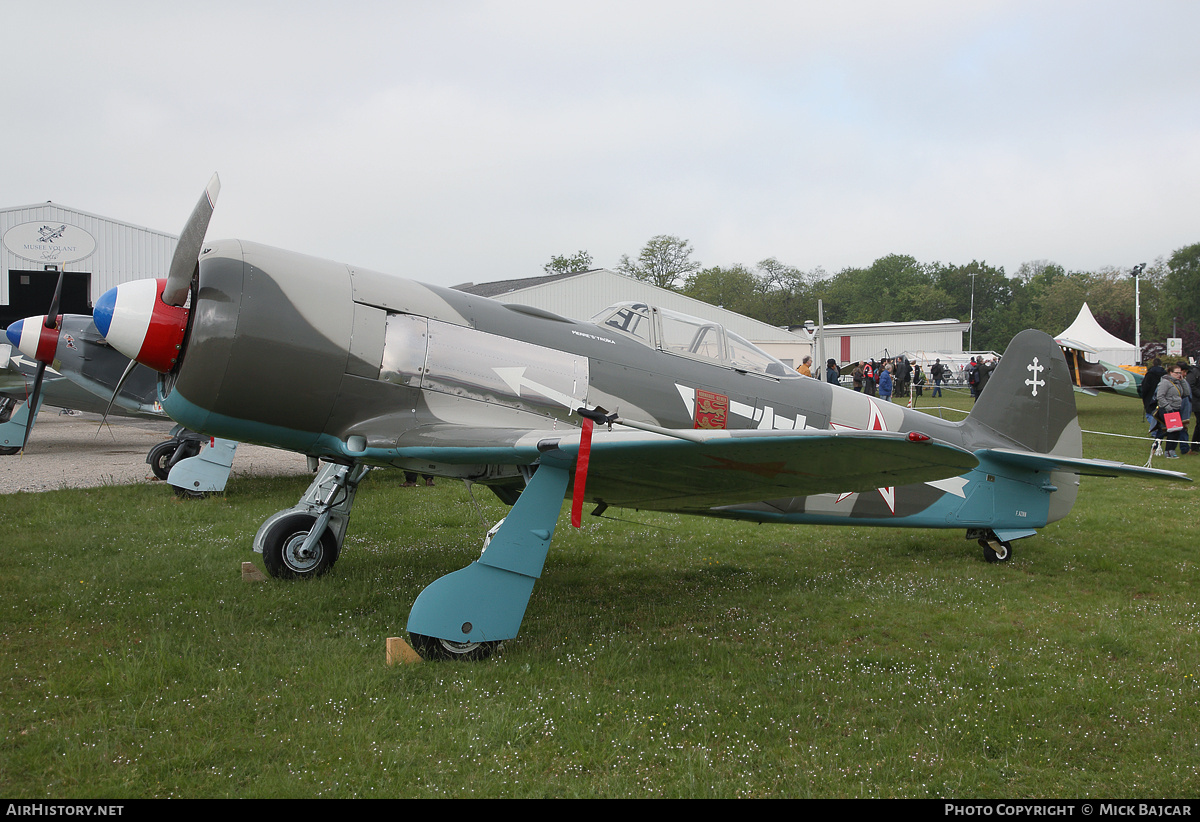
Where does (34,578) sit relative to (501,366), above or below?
below

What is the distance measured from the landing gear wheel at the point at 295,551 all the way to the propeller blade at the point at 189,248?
1948mm

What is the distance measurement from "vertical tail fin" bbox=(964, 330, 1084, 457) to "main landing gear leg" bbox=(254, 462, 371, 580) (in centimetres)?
535

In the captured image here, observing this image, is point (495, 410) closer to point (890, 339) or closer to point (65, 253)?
point (65, 253)

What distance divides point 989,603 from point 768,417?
80.5 inches

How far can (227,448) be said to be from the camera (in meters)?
9.11

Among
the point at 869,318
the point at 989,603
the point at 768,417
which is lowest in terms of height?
the point at 989,603

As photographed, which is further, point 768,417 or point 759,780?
point 768,417

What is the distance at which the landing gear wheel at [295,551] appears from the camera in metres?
5.66

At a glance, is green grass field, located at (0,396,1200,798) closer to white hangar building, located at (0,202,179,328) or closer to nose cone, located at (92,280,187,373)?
nose cone, located at (92,280,187,373)

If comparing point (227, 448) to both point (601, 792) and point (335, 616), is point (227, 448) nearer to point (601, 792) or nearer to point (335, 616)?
point (335, 616)

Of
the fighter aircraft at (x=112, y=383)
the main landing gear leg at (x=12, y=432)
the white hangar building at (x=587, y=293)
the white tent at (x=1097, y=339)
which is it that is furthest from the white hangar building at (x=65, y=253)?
the white tent at (x=1097, y=339)

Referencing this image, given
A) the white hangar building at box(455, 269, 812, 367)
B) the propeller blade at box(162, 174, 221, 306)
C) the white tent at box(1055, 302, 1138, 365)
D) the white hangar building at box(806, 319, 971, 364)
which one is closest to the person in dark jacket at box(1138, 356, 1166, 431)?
the white hangar building at box(455, 269, 812, 367)

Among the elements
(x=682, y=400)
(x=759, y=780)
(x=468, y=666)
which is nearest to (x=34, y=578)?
(x=468, y=666)

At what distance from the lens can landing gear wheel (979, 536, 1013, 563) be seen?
6.60 meters
